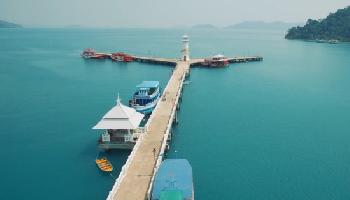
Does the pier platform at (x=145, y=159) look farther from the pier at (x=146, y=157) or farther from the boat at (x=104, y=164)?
the boat at (x=104, y=164)

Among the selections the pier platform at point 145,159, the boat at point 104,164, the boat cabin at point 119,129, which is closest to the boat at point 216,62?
the pier platform at point 145,159

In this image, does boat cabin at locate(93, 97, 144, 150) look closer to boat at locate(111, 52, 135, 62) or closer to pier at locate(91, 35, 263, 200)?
pier at locate(91, 35, 263, 200)

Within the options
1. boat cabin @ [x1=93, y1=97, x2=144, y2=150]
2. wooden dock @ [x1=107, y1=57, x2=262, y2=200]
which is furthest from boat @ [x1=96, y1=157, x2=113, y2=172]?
wooden dock @ [x1=107, y1=57, x2=262, y2=200]

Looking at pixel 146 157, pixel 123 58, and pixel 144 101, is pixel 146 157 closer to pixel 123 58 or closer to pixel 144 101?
pixel 144 101

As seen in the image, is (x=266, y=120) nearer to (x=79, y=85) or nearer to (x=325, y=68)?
(x=79, y=85)

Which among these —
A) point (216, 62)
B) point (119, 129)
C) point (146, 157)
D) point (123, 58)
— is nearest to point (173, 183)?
point (146, 157)

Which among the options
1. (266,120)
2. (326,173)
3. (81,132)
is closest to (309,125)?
(266,120)
